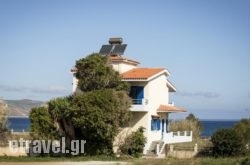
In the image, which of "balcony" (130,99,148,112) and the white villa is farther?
the white villa

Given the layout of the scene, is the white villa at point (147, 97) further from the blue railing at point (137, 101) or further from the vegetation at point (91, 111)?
the vegetation at point (91, 111)

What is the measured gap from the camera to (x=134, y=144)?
131 ft

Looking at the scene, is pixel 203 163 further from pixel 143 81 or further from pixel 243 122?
pixel 243 122

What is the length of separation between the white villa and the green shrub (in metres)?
4.35

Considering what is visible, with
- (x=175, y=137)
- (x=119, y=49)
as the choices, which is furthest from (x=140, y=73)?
(x=175, y=137)

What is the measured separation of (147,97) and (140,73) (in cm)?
210

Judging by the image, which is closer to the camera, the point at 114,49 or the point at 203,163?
the point at 203,163

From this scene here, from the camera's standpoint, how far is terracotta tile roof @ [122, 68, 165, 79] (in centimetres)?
4184

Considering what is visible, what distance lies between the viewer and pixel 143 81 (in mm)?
41969

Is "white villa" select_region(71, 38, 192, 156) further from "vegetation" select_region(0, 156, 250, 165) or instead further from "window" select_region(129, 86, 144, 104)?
"vegetation" select_region(0, 156, 250, 165)

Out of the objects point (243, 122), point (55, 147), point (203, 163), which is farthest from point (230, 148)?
point (55, 147)

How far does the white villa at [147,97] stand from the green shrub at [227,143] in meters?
4.35

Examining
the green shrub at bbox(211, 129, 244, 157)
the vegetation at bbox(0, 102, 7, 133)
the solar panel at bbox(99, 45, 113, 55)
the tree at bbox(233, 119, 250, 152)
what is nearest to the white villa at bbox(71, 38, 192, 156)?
the solar panel at bbox(99, 45, 113, 55)

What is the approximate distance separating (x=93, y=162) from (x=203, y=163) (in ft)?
23.4
